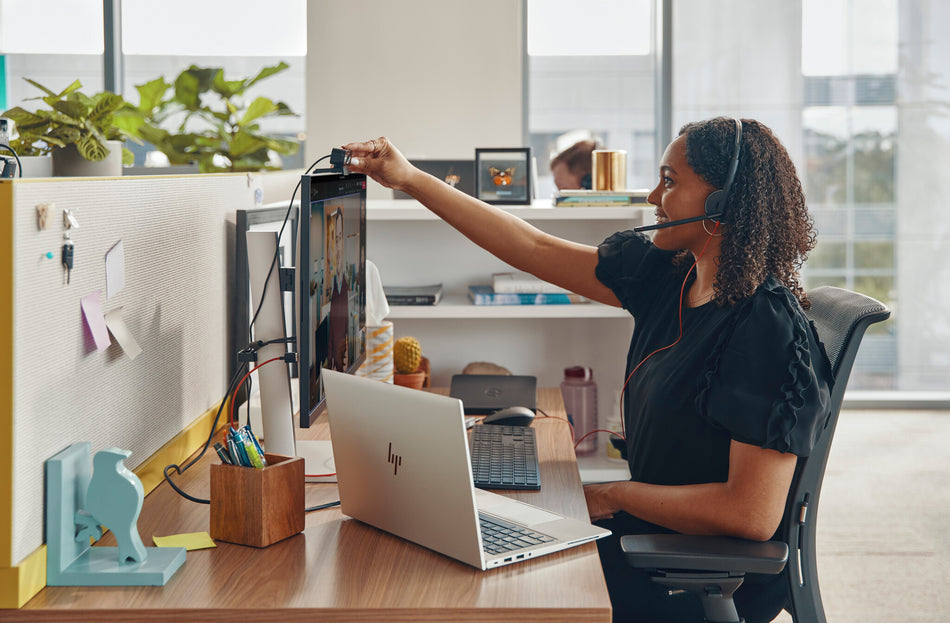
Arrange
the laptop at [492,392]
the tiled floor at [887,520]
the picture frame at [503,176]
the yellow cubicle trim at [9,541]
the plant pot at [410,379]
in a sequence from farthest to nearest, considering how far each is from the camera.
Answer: the picture frame at [503,176], the tiled floor at [887,520], the plant pot at [410,379], the laptop at [492,392], the yellow cubicle trim at [9,541]

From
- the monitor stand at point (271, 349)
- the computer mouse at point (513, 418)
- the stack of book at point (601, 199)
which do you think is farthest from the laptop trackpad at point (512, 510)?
the stack of book at point (601, 199)

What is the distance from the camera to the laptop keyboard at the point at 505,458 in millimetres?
1312

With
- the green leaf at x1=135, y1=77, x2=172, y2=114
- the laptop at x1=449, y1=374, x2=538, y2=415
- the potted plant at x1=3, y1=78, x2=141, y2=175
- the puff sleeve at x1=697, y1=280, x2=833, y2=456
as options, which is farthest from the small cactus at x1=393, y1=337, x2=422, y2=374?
the green leaf at x1=135, y1=77, x2=172, y2=114

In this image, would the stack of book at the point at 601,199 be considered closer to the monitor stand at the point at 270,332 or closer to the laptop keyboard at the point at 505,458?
the laptop keyboard at the point at 505,458

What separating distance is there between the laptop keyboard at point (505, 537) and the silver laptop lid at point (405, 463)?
0.05m

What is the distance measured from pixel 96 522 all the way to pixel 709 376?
836 mm

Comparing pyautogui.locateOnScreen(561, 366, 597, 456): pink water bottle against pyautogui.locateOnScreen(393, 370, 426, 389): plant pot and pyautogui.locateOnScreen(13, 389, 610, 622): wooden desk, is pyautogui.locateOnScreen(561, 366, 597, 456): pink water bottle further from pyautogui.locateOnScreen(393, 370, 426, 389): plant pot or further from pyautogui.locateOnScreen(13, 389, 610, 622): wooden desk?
pyautogui.locateOnScreen(13, 389, 610, 622): wooden desk

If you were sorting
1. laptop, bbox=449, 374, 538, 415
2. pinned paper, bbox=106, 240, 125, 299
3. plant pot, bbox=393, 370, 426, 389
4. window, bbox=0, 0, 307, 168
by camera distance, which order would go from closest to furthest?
pinned paper, bbox=106, 240, 125, 299
laptop, bbox=449, 374, 538, 415
plant pot, bbox=393, 370, 426, 389
window, bbox=0, 0, 307, 168

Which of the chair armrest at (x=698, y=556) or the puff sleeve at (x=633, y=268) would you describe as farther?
the puff sleeve at (x=633, y=268)

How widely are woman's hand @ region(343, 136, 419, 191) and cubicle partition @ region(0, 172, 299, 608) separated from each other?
9.9 inches

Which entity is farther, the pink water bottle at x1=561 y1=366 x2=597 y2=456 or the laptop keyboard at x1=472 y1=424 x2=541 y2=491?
the pink water bottle at x1=561 y1=366 x2=597 y2=456

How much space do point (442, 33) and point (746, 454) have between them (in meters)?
3.33

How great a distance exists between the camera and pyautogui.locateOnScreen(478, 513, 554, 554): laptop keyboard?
104cm

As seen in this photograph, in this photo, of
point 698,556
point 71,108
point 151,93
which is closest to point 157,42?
point 151,93
